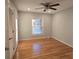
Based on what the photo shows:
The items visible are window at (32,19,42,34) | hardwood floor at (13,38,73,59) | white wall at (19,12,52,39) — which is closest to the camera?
hardwood floor at (13,38,73,59)

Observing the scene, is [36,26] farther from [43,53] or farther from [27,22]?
[43,53]

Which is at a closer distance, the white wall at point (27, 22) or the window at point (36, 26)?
the white wall at point (27, 22)

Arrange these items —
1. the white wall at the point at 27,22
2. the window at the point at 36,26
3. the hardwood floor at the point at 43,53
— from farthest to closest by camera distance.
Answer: the window at the point at 36,26, the white wall at the point at 27,22, the hardwood floor at the point at 43,53

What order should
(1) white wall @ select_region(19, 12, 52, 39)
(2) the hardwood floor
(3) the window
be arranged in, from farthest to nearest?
(3) the window → (1) white wall @ select_region(19, 12, 52, 39) → (2) the hardwood floor

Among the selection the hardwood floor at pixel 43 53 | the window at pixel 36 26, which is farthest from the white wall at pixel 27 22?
the hardwood floor at pixel 43 53

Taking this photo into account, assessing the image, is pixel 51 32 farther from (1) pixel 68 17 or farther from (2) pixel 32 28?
(1) pixel 68 17

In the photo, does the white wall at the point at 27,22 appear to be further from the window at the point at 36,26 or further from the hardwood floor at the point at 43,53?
the hardwood floor at the point at 43,53

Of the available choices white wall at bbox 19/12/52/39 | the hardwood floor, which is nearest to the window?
white wall at bbox 19/12/52/39

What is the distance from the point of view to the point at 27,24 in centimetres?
738

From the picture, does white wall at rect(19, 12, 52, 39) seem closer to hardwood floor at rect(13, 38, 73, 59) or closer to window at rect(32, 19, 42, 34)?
window at rect(32, 19, 42, 34)

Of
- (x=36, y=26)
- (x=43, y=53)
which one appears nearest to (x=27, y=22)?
(x=36, y=26)

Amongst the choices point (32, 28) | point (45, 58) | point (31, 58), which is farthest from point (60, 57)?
point (32, 28)

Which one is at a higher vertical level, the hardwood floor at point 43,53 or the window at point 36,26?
the window at point 36,26


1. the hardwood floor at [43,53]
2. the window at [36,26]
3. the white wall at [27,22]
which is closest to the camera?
the hardwood floor at [43,53]
